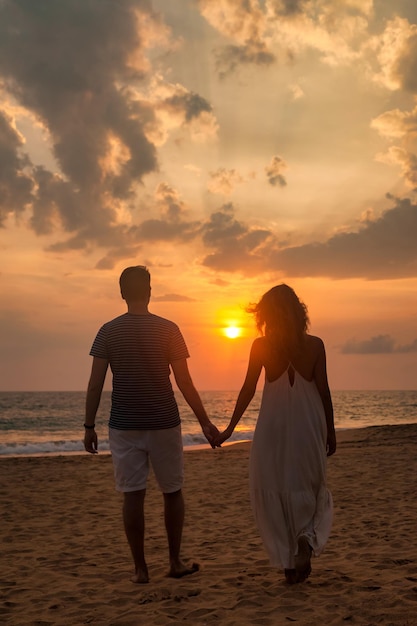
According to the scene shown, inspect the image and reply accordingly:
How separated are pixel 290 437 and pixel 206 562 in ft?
6.19

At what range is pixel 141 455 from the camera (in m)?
4.66

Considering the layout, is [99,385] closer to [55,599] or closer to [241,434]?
[55,599]

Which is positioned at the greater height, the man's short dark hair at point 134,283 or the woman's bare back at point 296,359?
the man's short dark hair at point 134,283

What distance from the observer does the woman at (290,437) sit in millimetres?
4551

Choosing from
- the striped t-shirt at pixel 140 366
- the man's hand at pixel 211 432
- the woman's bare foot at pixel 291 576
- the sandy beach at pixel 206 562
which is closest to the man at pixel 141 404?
the striped t-shirt at pixel 140 366

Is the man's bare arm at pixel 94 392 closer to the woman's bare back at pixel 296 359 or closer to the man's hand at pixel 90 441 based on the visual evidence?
the man's hand at pixel 90 441

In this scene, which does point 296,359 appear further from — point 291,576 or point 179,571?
point 179,571


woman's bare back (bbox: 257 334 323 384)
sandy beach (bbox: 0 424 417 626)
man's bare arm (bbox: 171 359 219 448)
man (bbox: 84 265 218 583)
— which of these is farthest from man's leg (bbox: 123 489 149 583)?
woman's bare back (bbox: 257 334 323 384)

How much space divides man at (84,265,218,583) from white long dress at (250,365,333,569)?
592 millimetres

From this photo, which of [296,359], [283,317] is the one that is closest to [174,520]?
[296,359]

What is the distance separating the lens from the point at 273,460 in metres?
4.64

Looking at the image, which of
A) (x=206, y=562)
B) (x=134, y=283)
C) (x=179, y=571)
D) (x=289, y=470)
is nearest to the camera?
(x=289, y=470)

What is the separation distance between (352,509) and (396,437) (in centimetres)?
1314

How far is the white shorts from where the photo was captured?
4.62 m
